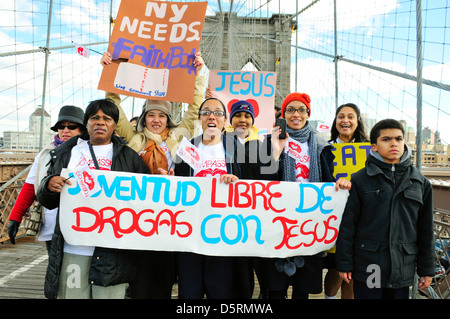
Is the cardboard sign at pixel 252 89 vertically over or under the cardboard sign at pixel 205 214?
over

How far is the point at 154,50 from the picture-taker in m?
2.30

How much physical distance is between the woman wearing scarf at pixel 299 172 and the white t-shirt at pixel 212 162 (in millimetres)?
308

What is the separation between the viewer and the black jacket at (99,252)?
1509 mm

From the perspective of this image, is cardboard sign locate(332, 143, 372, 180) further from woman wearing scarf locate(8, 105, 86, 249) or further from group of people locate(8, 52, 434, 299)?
woman wearing scarf locate(8, 105, 86, 249)

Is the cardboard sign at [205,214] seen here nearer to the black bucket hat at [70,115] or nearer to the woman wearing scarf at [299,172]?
the woman wearing scarf at [299,172]

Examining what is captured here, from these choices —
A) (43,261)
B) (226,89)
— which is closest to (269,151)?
(226,89)

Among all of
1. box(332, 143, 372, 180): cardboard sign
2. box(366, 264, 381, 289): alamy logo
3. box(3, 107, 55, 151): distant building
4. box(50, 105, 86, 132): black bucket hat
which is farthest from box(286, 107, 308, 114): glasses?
box(3, 107, 55, 151): distant building

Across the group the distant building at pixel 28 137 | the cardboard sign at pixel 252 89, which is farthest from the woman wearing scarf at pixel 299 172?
the distant building at pixel 28 137

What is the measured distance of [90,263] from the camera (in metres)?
1.57

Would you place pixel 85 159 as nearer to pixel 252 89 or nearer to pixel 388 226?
pixel 388 226

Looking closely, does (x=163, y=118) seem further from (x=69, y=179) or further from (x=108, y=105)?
(x=69, y=179)

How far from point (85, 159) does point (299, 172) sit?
1.29 m

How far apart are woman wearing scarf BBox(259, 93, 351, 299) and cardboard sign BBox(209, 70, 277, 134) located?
184 centimetres

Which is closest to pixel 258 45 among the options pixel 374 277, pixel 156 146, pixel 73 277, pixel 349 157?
pixel 349 157
